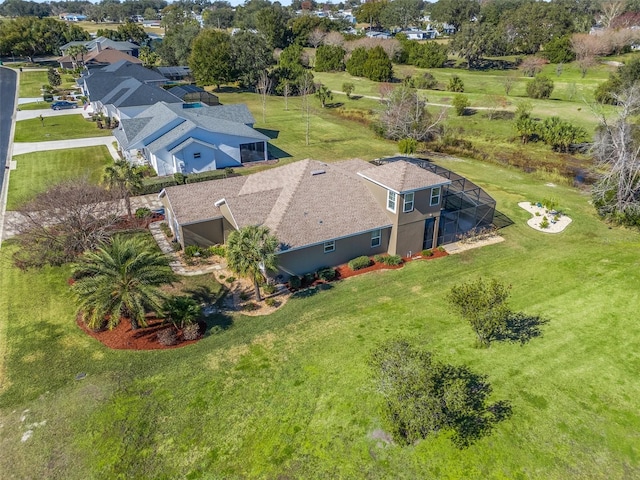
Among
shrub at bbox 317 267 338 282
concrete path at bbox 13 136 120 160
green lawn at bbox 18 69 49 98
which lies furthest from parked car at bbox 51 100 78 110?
shrub at bbox 317 267 338 282

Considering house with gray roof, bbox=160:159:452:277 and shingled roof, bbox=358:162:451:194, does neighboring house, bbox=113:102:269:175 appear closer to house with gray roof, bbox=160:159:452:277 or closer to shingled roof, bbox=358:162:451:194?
house with gray roof, bbox=160:159:452:277

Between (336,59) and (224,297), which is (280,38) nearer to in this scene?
(336,59)

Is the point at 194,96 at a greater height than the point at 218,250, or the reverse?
the point at 194,96

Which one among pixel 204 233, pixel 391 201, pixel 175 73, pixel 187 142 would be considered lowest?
pixel 204 233

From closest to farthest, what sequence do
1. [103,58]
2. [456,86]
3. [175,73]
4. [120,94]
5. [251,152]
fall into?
[251,152]
[120,94]
[456,86]
[103,58]
[175,73]

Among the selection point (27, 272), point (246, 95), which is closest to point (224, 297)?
point (27, 272)

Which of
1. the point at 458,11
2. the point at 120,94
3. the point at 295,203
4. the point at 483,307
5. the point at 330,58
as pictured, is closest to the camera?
the point at 483,307

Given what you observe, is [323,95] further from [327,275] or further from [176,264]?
[327,275]

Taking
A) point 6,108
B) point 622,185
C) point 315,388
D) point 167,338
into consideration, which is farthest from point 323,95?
point 315,388
